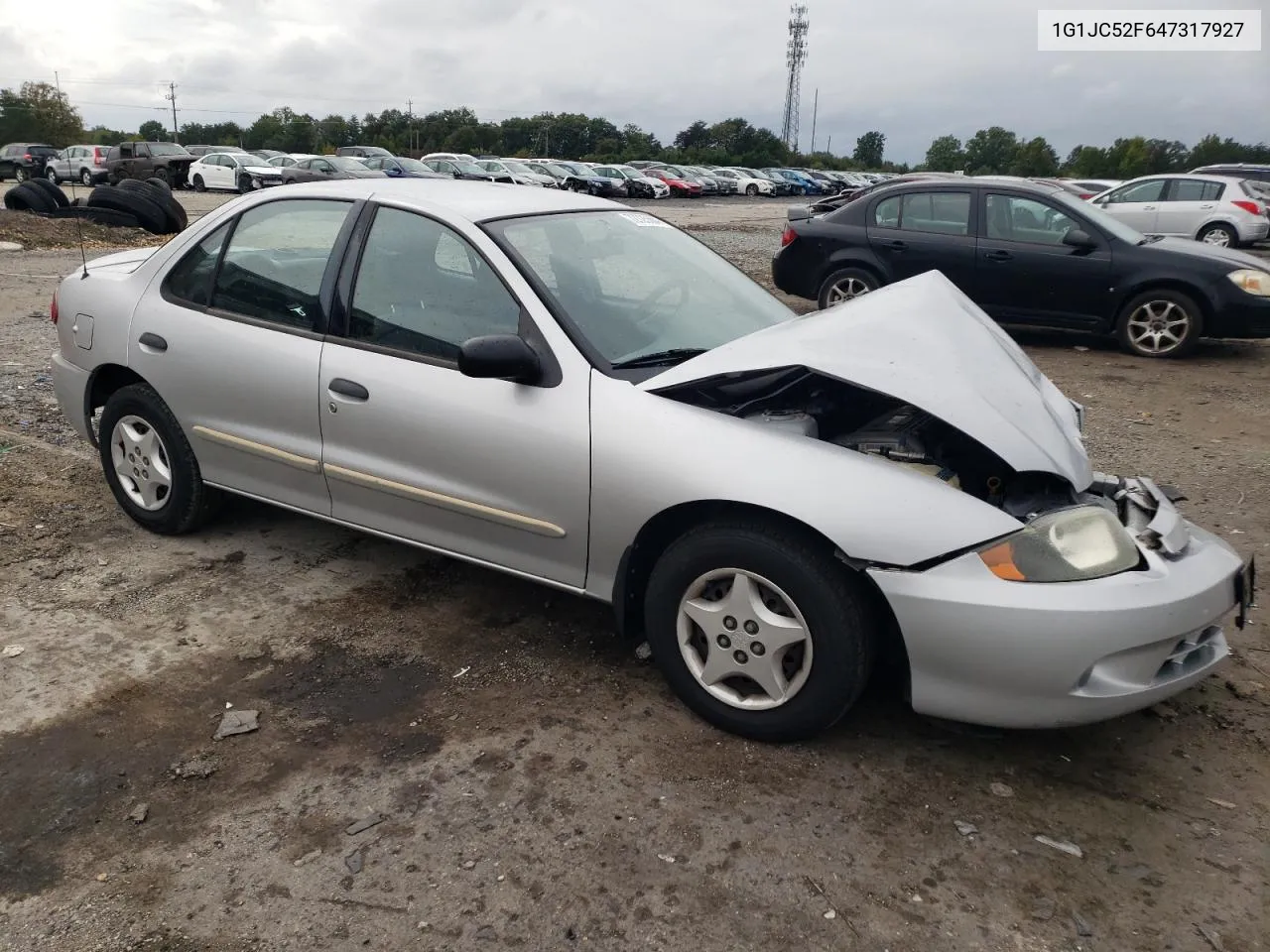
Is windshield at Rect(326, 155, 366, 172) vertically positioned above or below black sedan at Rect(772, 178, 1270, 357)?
above

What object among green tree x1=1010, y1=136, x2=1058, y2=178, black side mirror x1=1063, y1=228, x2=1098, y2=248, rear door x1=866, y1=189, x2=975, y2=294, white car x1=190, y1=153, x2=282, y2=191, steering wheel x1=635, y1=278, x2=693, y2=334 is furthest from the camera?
green tree x1=1010, y1=136, x2=1058, y2=178

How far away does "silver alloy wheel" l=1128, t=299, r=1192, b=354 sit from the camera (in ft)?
28.4

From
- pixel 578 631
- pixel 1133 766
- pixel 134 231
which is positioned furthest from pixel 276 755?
pixel 134 231

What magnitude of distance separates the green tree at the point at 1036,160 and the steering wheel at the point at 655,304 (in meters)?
82.9

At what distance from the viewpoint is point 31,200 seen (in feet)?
62.7

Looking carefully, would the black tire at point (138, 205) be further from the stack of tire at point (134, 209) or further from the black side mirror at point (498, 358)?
the black side mirror at point (498, 358)

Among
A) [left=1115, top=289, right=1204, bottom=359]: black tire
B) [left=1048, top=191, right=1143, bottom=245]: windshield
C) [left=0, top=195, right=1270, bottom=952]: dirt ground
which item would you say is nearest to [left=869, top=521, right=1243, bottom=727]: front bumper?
[left=0, top=195, right=1270, bottom=952]: dirt ground

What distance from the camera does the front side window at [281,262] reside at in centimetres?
374

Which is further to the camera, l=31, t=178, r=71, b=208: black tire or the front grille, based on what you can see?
l=31, t=178, r=71, b=208: black tire

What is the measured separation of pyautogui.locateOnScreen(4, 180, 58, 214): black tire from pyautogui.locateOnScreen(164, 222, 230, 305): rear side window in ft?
59.2

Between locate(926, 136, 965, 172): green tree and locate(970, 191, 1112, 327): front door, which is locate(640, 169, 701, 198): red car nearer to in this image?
locate(970, 191, 1112, 327): front door

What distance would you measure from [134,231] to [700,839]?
18.0m

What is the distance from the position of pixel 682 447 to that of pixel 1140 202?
1689 cm

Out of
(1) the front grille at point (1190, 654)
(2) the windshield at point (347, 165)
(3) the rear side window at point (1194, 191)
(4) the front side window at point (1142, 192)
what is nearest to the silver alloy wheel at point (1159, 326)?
(1) the front grille at point (1190, 654)
